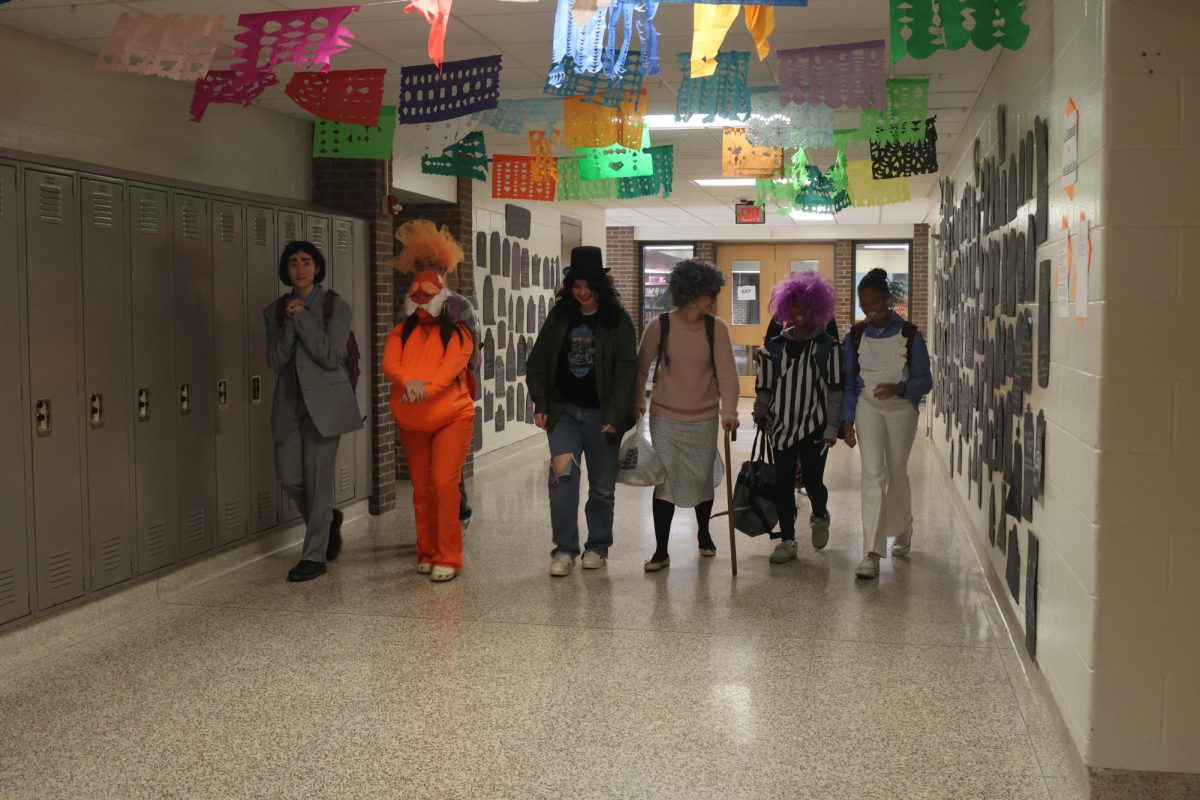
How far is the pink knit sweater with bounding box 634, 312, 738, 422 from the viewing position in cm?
557

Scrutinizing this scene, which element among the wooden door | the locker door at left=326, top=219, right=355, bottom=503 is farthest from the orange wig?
the wooden door

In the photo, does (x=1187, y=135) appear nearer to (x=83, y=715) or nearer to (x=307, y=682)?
(x=307, y=682)

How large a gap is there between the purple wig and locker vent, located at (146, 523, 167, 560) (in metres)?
3.25

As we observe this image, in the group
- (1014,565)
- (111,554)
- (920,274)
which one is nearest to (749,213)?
(920,274)

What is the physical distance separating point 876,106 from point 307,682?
3.36 meters

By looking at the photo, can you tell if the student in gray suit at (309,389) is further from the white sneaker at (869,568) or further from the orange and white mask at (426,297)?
the white sneaker at (869,568)

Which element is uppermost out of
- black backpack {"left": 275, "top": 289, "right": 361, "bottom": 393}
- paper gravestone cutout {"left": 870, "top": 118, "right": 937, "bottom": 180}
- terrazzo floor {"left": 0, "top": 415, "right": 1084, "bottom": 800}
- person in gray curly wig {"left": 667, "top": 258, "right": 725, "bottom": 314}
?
paper gravestone cutout {"left": 870, "top": 118, "right": 937, "bottom": 180}

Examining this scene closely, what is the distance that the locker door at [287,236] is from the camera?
615 cm

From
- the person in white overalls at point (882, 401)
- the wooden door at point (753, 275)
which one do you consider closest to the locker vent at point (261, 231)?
the person in white overalls at point (882, 401)

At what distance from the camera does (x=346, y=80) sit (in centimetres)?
512

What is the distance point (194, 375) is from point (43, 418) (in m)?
1.03

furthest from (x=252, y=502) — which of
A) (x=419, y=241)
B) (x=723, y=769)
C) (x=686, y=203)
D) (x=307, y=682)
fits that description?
(x=686, y=203)

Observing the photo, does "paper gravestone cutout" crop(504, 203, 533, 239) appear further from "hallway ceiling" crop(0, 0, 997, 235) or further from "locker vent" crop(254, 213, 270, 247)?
"locker vent" crop(254, 213, 270, 247)

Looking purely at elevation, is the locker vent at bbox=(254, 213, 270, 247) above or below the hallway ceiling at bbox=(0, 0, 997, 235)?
below
